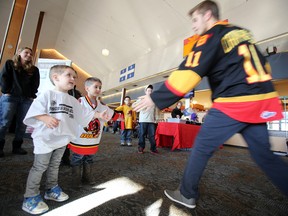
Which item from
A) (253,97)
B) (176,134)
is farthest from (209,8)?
(176,134)

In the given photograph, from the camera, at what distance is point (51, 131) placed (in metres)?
0.91

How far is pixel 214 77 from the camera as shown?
87 cm

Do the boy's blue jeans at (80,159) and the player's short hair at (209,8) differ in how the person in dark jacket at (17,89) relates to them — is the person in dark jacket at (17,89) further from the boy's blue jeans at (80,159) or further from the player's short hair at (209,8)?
the player's short hair at (209,8)

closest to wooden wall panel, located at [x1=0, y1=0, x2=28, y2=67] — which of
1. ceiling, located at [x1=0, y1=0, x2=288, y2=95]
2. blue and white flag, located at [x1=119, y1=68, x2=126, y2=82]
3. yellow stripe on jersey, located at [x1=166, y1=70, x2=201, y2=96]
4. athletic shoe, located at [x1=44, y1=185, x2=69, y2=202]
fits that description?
athletic shoe, located at [x1=44, y1=185, x2=69, y2=202]

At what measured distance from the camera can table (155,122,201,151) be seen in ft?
10.6

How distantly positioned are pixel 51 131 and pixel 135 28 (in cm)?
688

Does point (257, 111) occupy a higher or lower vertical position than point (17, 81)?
lower

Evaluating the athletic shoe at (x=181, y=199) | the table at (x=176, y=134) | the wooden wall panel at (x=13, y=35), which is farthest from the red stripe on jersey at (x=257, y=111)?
the wooden wall panel at (x=13, y=35)

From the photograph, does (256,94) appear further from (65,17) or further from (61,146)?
(65,17)

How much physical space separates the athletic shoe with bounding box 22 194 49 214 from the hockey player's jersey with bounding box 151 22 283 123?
82 cm

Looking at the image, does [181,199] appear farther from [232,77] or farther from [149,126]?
[149,126]

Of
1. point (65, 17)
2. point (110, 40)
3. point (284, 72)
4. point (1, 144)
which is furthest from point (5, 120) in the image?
point (65, 17)

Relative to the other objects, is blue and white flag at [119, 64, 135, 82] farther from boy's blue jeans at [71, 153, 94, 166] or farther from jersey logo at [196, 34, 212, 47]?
jersey logo at [196, 34, 212, 47]

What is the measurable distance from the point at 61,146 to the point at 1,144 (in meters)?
1.39
